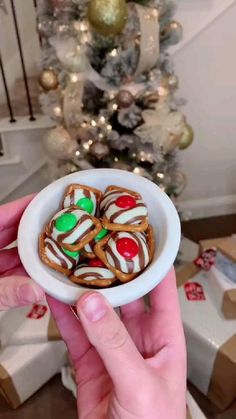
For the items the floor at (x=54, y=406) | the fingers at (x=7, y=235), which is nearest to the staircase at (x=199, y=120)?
the floor at (x=54, y=406)

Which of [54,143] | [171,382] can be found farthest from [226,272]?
[171,382]

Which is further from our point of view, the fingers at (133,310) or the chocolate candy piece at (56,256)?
the fingers at (133,310)

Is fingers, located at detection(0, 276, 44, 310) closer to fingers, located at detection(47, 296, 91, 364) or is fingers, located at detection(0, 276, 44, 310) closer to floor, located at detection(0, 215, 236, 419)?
fingers, located at detection(47, 296, 91, 364)

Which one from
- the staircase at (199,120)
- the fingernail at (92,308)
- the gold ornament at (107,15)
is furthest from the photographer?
the staircase at (199,120)

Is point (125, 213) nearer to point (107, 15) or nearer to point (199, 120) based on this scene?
point (107, 15)

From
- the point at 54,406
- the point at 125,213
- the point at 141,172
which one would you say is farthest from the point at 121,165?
the point at 54,406

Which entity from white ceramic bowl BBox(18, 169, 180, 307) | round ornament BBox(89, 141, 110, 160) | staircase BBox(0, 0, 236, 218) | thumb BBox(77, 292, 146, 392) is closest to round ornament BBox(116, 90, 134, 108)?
round ornament BBox(89, 141, 110, 160)

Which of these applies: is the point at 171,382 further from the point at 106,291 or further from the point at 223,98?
the point at 223,98

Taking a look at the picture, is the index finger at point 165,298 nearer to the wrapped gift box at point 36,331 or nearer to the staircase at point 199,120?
the wrapped gift box at point 36,331
